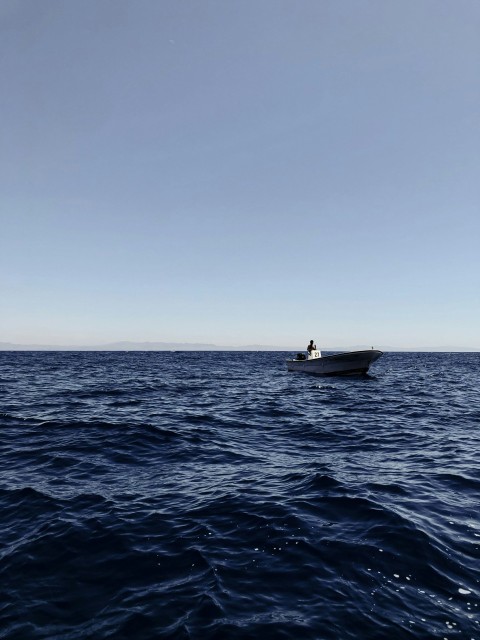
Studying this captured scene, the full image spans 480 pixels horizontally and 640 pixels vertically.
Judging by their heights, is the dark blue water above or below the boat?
below

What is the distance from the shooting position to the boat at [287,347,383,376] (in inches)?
1328

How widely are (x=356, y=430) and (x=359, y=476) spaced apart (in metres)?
5.54

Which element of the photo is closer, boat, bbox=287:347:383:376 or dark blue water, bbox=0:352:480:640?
dark blue water, bbox=0:352:480:640

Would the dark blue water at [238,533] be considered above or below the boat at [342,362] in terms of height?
below

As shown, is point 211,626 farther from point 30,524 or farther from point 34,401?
point 34,401

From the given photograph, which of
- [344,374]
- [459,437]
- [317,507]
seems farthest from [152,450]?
[344,374]

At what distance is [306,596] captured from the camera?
16.9 ft

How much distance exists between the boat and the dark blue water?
61.9 ft

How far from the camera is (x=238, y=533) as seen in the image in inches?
270

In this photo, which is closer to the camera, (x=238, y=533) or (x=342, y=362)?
(x=238, y=533)

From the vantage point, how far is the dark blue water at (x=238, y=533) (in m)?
4.75

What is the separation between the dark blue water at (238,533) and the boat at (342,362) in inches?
743

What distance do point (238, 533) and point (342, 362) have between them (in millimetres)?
29105

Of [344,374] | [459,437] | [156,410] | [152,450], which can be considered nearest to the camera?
[152,450]
